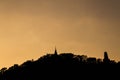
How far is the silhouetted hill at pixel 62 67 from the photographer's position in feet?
526

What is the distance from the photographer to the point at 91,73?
159 metres

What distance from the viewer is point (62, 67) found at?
16450 centimetres

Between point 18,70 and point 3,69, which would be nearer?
point 18,70

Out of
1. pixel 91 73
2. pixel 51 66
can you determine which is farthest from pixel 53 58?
pixel 91 73

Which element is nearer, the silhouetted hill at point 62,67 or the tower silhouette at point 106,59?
the silhouetted hill at point 62,67

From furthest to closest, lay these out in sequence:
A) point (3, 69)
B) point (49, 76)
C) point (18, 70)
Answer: point (3, 69), point (18, 70), point (49, 76)

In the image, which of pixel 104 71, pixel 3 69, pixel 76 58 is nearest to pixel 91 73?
pixel 104 71

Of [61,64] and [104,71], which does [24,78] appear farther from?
[104,71]

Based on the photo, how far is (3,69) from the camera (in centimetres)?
19462

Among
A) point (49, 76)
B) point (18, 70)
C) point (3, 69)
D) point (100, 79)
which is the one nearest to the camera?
point (100, 79)

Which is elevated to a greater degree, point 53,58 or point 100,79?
point 53,58

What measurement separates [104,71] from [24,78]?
37469mm

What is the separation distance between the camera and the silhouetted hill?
526 ft

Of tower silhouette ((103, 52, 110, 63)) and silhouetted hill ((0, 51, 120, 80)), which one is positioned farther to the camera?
tower silhouette ((103, 52, 110, 63))
